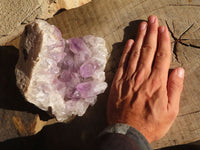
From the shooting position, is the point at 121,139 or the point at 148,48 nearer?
the point at 121,139

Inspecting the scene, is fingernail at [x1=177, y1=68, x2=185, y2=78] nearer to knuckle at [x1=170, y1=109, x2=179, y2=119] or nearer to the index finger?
the index finger

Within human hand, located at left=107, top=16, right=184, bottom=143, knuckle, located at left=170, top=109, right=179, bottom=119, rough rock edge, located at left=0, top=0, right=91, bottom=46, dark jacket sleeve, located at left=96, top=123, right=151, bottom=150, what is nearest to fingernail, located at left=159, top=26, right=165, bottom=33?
human hand, located at left=107, top=16, right=184, bottom=143

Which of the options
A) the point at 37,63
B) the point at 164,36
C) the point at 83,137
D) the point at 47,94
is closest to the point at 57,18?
the point at 37,63

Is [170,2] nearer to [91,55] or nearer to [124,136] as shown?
[91,55]

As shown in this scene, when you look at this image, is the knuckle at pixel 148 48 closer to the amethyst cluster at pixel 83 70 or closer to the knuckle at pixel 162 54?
the knuckle at pixel 162 54

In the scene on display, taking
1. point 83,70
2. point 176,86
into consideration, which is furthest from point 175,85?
point 83,70

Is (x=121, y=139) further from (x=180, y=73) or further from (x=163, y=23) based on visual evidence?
(x=163, y=23)
